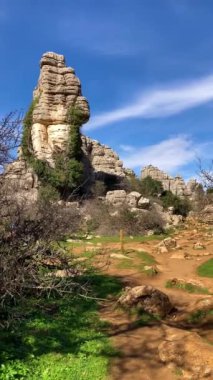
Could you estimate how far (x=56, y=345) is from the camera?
8898 mm

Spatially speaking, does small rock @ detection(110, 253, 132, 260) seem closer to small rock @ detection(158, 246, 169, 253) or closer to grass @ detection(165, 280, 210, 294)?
small rock @ detection(158, 246, 169, 253)

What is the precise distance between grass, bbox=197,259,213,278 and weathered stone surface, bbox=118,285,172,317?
6.66m

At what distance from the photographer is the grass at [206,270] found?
18394mm

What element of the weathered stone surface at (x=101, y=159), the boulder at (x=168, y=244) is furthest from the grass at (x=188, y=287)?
the weathered stone surface at (x=101, y=159)

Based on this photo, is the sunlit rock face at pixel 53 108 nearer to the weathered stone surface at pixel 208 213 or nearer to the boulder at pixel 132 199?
the boulder at pixel 132 199

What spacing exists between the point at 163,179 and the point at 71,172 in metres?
44.2

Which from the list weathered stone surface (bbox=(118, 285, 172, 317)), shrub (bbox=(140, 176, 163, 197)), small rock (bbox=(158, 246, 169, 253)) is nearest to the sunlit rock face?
shrub (bbox=(140, 176, 163, 197))

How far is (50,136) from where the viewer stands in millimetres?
45188

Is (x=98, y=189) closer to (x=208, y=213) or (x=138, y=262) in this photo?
(x=208, y=213)

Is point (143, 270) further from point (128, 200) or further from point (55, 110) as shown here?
point (55, 110)

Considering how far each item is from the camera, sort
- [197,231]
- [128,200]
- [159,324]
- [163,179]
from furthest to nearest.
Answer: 1. [163,179]
2. [128,200]
3. [197,231]
4. [159,324]

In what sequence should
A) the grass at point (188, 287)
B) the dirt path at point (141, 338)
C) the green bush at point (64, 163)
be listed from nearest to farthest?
the dirt path at point (141, 338)
the grass at point (188, 287)
the green bush at point (64, 163)

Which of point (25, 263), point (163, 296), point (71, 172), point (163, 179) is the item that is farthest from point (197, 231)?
point (163, 179)

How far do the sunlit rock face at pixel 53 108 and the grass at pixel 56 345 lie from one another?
3391 centimetres
